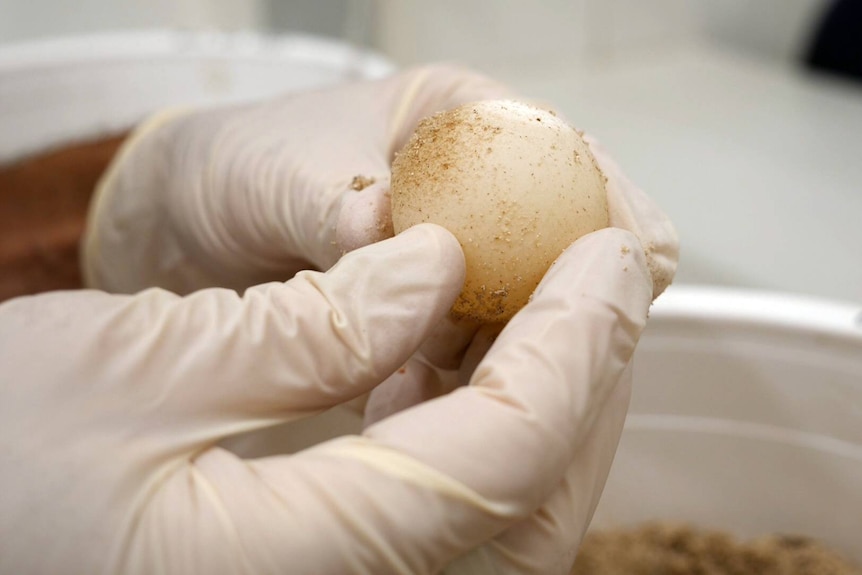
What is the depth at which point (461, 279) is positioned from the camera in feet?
1.68

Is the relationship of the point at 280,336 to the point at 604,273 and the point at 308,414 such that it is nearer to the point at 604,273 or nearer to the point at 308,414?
the point at 308,414

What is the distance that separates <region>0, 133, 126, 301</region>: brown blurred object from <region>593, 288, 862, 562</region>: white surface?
102 centimetres

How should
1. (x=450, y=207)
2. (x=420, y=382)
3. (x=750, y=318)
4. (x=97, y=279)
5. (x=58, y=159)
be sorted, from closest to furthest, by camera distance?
1. (x=450, y=207)
2. (x=420, y=382)
3. (x=750, y=318)
4. (x=97, y=279)
5. (x=58, y=159)

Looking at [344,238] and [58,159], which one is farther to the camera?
[58,159]

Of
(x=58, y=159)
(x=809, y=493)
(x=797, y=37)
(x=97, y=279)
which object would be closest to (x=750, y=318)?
(x=809, y=493)

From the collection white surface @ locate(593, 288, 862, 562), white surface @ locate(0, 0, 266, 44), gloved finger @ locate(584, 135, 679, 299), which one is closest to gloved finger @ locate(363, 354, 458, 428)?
gloved finger @ locate(584, 135, 679, 299)

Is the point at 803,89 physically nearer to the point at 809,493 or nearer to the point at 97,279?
the point at 809,493

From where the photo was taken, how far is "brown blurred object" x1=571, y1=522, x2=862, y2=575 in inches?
33.0

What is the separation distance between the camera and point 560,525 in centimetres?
48

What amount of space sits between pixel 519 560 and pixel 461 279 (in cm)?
20

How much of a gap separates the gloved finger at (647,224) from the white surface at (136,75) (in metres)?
0.94

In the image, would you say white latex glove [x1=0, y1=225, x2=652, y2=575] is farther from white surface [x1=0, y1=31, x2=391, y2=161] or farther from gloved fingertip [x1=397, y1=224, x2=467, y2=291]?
white surface [x1=0, y1=31, x2=391, y2=161]

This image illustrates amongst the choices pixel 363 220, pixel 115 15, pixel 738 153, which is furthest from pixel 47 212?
pixel 738 153

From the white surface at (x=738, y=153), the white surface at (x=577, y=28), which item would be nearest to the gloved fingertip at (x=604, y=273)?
the white surface at (x=738, y=153)
